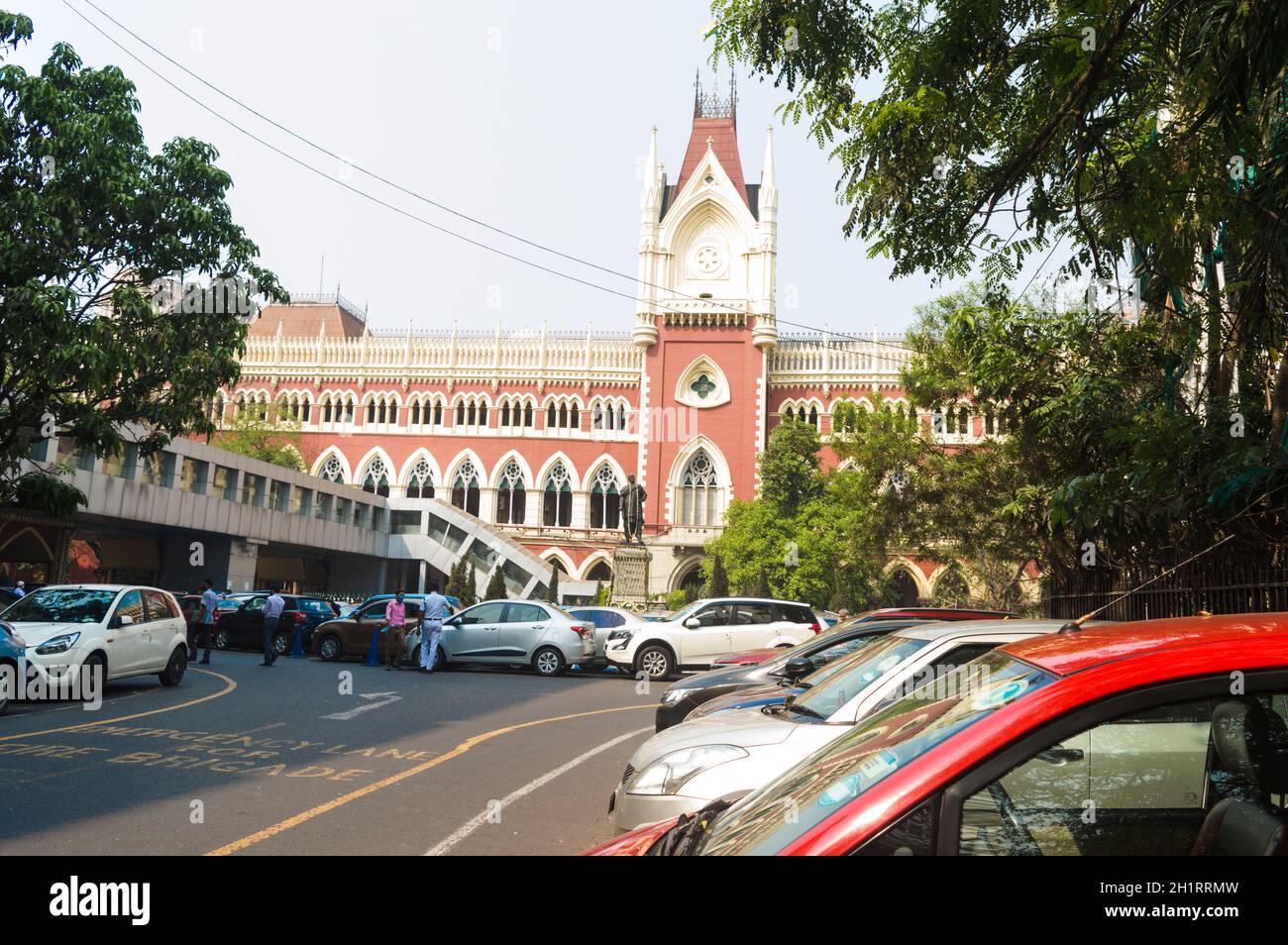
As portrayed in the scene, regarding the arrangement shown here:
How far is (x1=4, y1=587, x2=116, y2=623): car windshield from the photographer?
12227mm

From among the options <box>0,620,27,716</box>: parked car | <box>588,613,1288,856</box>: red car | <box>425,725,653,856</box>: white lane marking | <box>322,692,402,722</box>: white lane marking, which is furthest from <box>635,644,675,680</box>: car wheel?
<box>588,613,1288,856</box>: red car

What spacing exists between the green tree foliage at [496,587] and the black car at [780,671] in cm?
3033

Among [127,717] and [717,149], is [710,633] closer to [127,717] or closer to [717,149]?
[127,717]

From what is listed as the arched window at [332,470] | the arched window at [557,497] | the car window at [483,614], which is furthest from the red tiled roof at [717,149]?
the car window at [483,614]

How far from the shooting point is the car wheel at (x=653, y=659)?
17.7m

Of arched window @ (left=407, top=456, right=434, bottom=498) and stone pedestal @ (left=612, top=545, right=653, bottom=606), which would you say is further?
arched window @ (left=407, top=456, right=434, bottom=498)

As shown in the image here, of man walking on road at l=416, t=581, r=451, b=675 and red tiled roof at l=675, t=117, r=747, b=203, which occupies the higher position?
red tiled roof at l=675, t=117, r=747, b=203

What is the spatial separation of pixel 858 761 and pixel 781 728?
317 cm

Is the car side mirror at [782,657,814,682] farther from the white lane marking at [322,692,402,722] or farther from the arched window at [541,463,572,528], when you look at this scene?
the arched window at [541,463,572,528]

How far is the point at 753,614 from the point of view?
1798 cm

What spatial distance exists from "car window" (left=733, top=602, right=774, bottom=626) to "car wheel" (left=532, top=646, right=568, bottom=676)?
3482mm

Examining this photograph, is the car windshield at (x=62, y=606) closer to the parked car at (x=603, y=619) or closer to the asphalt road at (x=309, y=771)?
the asphalt road at (x=309, y=771)

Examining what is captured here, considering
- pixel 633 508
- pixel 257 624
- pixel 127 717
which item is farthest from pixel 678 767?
pixel 633 508

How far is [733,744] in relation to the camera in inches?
203
